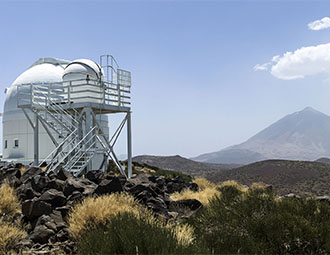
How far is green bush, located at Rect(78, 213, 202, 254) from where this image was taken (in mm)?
4691

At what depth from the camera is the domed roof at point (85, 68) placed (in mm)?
20141

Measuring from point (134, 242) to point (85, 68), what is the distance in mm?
16491

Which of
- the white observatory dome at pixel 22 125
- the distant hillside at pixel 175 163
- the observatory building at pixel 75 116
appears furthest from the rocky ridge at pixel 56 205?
the distant hillside at pixel 175 163

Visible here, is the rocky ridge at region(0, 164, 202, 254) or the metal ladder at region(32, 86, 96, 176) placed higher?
the metal ladder at region(32, 86, 96, 176)

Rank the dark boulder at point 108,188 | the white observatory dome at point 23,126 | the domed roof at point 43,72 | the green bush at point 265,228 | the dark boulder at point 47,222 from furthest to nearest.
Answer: the domed roof at point 43,72 → the white observatory dome at point 23,126 → the dark boulder at point 108,188 → the dark boulder at point 47,222 → the green bush at point 265,228

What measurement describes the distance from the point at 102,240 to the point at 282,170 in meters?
39.2

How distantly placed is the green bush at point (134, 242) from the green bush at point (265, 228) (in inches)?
33.3

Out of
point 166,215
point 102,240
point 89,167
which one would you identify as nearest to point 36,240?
point 102,240

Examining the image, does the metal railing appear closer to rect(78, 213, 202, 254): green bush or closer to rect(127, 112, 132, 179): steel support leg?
rect(127, 112, 132, 179): steel support leg

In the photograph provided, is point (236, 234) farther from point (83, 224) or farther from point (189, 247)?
point (83, 224)

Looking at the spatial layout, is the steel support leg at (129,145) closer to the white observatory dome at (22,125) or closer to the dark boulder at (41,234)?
the white observatory dome at (22,125)

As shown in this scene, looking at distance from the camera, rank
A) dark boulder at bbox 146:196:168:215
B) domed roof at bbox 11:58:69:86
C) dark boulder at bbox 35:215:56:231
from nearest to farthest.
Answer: dark boulder at bbox 35:215:56:231
dark boulder at bbox 146:196:168:215
domed roof at bbox 11:58:69:86

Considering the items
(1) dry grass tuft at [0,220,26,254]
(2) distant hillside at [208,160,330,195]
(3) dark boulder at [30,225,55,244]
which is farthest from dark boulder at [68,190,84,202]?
(2) distant hillside at [208,160,330,195]

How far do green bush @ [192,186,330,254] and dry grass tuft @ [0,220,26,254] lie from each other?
324cm
